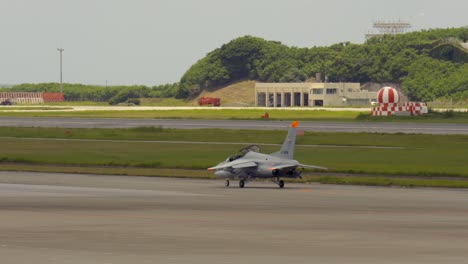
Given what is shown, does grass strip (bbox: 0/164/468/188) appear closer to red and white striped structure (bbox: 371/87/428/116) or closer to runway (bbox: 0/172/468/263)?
runway (bbox: 0/172/468/263)

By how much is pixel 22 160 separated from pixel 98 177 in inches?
647

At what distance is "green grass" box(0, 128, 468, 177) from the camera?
271 feet

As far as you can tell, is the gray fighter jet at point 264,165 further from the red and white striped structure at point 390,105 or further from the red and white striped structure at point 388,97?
the red and white striped structure at point 388,97

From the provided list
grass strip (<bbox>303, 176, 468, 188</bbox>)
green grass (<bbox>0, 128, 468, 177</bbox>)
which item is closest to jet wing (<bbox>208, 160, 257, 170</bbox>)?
grass strip (<bbox>303, 176, 468, 188</bbox>)

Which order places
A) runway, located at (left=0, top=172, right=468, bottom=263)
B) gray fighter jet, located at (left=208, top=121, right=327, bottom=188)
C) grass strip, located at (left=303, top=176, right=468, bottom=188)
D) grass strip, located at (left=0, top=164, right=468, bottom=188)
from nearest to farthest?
1. runway, located at (left=0, top=172, right=468, bottom=263)
2. gray fighter jet, located at (left=208, top=121, right=327, bottom=188)
3. grass strip, located at (left=303, top=176, right=468, bottom=188)
4. grass strip, located at (left=0, top=164, right=468, bottom=188)

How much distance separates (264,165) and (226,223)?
19.3 m

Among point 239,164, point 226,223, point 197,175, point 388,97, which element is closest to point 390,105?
point 388,97

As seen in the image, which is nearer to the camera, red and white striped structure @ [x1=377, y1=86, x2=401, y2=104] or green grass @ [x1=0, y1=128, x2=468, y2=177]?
green grass @ [x1=0, y1=128, x2=468, y2=177]

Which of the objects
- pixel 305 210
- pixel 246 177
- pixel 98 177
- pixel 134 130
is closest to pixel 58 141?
pixel 134 130

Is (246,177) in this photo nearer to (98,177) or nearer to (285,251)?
(98,177)

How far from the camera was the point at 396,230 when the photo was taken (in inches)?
1746

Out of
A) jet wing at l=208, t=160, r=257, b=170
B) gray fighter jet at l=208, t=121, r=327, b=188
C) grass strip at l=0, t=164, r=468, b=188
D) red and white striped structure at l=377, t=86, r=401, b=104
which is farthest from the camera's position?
red and white striped structure at l=377, t=86, r=401, b=104

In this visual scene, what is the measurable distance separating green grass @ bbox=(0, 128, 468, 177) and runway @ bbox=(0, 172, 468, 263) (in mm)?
13712

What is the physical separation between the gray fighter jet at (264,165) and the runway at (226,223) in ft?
3.30
